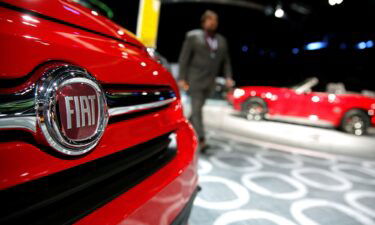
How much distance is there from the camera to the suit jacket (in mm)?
2357

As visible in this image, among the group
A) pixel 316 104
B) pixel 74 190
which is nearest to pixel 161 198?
pixel 74 190

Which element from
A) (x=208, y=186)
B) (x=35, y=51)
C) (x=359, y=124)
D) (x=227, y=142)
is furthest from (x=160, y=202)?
(x=359, y=124)

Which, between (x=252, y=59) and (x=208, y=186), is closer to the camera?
(x=208, y=186)

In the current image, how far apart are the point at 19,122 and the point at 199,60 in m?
2.12

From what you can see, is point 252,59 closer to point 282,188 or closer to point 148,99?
point 282,188

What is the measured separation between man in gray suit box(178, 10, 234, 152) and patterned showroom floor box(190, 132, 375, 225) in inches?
19.9

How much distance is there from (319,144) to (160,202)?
330 cm

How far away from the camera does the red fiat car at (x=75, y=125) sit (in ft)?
1.28

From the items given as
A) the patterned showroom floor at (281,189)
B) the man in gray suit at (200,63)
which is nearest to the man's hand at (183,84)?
the man in gray suit at (200,63)

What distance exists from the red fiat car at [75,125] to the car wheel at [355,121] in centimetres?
430

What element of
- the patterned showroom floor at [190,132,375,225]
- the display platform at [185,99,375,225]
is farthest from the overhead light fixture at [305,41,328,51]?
the patterned showroom floor at [190,132,375,225]

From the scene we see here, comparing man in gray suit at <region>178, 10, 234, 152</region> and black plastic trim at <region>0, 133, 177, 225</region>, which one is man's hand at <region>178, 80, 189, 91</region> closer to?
man in gray suit at <region>178, 10, 234, 152</region>

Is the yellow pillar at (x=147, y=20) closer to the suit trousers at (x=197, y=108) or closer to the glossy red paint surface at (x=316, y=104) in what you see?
the glossy red paint surface at (x=316, y=104)

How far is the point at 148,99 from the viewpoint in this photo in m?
0.71
